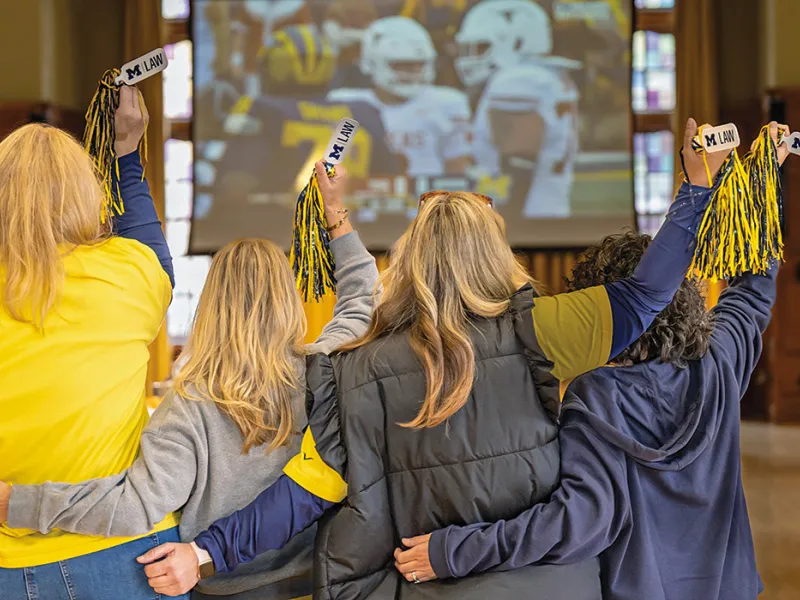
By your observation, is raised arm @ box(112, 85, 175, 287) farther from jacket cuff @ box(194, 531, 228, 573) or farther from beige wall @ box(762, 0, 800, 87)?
beige wall @ box(762, 0, 800, 87)

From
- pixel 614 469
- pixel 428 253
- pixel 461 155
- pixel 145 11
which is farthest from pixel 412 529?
pixel 145 11

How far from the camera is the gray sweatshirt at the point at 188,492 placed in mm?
1563

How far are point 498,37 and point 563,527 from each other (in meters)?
6.70

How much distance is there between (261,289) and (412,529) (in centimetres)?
54

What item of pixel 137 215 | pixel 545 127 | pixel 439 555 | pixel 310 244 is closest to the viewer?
pixel 439 555

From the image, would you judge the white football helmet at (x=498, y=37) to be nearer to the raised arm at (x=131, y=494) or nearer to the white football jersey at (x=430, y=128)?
the white football jersey at (x=430, y=128)

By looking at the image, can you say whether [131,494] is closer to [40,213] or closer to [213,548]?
[213,548]

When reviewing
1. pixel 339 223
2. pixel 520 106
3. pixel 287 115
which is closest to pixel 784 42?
pixel 520 106

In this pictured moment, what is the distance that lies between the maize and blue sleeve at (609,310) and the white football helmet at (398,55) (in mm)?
6403

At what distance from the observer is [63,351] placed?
1.58 m

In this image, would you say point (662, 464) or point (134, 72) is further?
point (134, 72)

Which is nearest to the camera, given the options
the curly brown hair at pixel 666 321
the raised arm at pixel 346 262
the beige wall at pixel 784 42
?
the curly brown hair at pixel 666 321

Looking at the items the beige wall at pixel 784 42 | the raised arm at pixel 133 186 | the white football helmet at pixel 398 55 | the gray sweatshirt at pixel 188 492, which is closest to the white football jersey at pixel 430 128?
the white football helmet at pixel 398 55

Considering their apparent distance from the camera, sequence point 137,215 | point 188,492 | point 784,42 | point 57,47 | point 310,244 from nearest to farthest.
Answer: point 188,492 < point 137,215 < point 310,244 < point 784,42 < point 57,47
